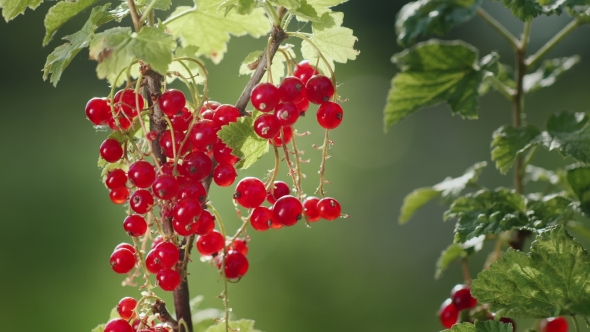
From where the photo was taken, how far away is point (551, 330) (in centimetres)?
85

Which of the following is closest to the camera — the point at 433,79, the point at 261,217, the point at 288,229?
the point at 261,217

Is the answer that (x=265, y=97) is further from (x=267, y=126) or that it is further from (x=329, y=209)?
(x=329, y=209)

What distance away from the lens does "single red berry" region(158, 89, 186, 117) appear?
591mm

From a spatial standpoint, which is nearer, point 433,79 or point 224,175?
point 224,175

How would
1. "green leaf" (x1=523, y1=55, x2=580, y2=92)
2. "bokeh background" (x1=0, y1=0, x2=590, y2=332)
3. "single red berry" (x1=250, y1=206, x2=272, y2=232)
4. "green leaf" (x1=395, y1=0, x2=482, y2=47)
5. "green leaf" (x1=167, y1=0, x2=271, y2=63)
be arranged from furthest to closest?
"bokeh background" (x1=0, y1=0, x2=590, y2=332) → "green leaf" (x1=523, y1=55, x2=580, y2=92) → "green leaf" (x1=395, y1=0, x2=482, y2=47) → "green leaf" (x1=167, y1=0, x2=271, y2=63) → "single red berry" (x1=250, y1=206, x2=272, y2=232)

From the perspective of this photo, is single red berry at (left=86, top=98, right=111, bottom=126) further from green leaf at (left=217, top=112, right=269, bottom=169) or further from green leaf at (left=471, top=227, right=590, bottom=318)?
green leaf at (left=471, top=227, right=590, bottom=318)

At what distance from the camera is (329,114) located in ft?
2.11

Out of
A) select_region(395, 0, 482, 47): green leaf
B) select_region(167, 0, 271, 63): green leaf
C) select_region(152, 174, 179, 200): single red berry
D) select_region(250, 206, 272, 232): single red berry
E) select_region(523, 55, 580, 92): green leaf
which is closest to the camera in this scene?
select_region(152, 174, 179, 200): single red berry

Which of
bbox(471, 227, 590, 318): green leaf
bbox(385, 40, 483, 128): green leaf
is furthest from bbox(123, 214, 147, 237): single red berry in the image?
bbox(385, 40, 483, 128): green leaf

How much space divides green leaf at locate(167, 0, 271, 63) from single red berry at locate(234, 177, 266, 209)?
243mm

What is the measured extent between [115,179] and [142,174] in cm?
6

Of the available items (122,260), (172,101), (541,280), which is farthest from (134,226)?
(541,280)

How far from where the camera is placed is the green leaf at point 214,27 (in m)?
0.79

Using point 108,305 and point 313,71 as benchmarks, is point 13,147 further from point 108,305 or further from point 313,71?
point 313,71
